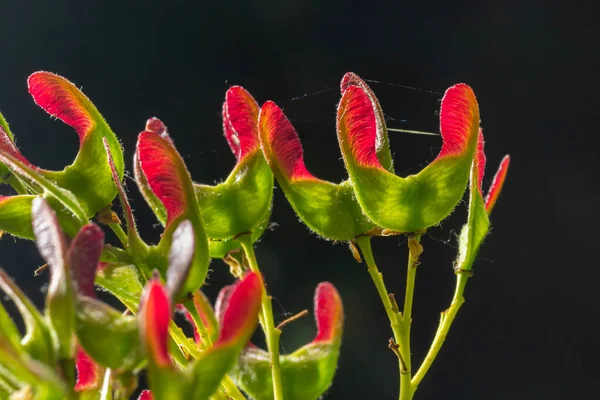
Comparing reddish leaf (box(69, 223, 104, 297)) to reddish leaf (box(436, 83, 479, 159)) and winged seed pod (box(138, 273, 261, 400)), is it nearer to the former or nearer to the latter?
winged seed pod (box(138, 273, 261, 400))

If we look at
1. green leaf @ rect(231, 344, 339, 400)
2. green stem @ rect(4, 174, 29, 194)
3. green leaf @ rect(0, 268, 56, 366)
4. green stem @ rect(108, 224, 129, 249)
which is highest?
green stem @ rect(4, 174, 29, 194)

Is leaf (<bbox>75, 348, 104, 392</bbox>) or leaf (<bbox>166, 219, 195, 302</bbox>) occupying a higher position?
leaf (<bbox>166, 219, 195, 302</bbox>)

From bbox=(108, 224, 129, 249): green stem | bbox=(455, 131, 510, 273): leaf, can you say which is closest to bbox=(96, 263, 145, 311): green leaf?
bbox=(108, 224, 129, 249): green stem

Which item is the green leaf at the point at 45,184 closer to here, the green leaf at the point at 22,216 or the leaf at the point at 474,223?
the green leaf at the point at 22,216

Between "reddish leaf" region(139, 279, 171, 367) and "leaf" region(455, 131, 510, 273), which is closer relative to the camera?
"reddish leaf" region(139, 279, 171, 367)

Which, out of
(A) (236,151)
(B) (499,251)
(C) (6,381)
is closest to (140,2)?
(B) (499,251)

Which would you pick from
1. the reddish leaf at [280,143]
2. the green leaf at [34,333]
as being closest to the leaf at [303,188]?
the reddish leaf at [280,143]

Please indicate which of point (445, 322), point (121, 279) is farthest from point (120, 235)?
point (445, 322)
